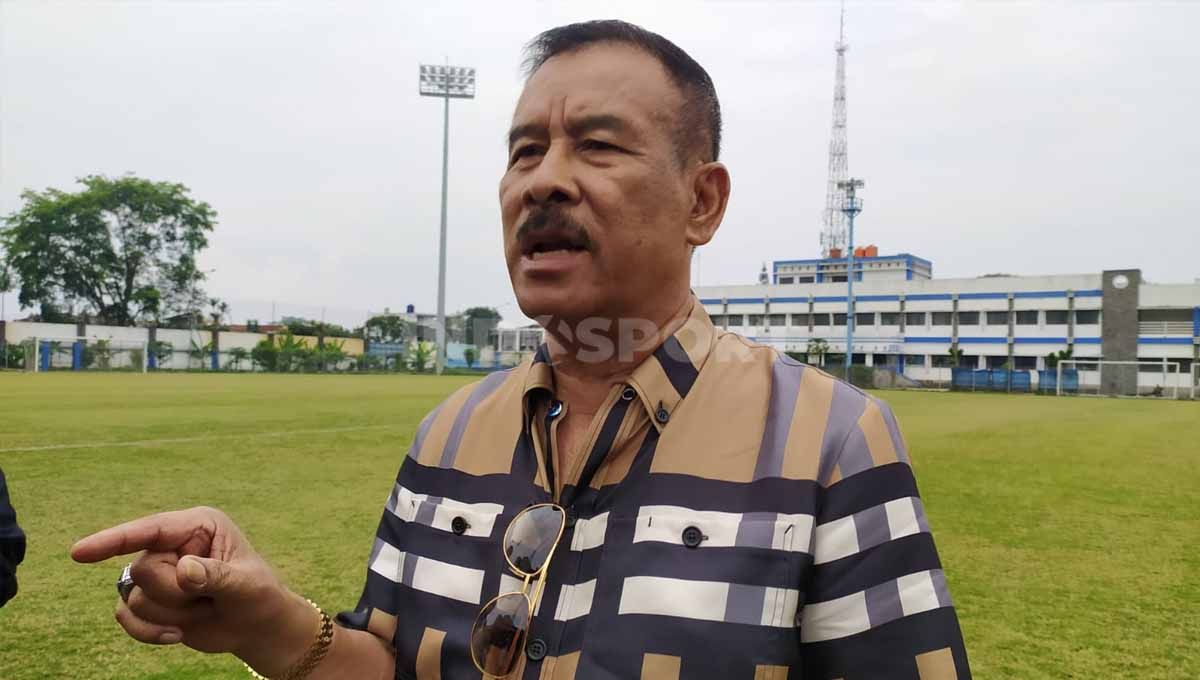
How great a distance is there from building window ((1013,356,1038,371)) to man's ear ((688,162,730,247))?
1746 inches

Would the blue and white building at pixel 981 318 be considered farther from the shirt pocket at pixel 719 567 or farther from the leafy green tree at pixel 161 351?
the shirt pocket at pixel 719 567

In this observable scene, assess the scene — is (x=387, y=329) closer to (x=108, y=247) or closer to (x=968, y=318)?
(x=108, y=247)

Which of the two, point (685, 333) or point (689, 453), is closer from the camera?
point (689, 453)

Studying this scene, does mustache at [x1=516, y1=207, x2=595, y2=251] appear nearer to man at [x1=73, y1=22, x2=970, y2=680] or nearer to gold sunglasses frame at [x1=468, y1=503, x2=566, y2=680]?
man at [x1=73, y1=22, x2=970, y2=680]

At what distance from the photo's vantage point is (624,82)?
3.63ft

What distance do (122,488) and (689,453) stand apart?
639 centimetres

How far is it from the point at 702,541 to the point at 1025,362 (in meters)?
45.1

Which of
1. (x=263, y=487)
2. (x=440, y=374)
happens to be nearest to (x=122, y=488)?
(x=263, y=487)

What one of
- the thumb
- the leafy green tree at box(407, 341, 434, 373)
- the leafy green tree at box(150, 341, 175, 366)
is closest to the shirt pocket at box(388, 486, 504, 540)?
the thumb

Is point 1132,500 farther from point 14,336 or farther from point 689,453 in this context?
point 14,336

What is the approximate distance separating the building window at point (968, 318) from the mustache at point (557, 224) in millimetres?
45255

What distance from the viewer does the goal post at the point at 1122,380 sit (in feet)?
108

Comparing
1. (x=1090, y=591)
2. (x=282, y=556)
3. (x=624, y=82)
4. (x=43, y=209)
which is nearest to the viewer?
(x=624, y=82)

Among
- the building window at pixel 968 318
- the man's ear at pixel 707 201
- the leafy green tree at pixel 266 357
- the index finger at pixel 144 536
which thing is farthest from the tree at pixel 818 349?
the index finger at pixel 144 536
